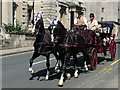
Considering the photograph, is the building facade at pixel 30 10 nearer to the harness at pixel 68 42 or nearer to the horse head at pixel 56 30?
the harness at pixel 68 42

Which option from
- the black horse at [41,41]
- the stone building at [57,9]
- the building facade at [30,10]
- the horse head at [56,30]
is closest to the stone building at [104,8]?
the stone building at [57,9]

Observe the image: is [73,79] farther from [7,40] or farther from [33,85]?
[7,40]

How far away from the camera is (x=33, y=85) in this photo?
709 centimetres

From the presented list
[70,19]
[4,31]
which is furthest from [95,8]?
[4,31]

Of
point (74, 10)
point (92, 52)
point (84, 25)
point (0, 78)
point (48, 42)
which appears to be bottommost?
point (0, 78)

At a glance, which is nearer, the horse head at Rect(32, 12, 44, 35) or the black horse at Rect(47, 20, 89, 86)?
the black horse at Rect(47, 20, 89, 86)

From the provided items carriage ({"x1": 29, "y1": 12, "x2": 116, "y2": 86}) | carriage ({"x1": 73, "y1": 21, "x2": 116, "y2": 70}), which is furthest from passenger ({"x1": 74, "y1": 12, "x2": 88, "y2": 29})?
carriage ({"x1": 29, "y1": 12, "x2": 116, "y2": 86})

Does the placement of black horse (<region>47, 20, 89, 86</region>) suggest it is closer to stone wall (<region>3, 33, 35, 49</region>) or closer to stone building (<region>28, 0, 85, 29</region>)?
stone wall (<region>3, 33, 35, 49</region>)

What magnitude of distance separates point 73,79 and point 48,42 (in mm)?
1820

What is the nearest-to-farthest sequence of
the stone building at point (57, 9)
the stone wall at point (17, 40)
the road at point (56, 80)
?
the road at point (56, 80) < the stone wall at point (17, 40) < the stone building at point (57, 9)

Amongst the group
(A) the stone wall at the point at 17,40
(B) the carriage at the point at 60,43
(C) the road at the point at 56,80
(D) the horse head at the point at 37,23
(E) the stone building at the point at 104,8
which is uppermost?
(E) the stone building at the point at 104,8

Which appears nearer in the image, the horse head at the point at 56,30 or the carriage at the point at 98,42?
the horse head at the point at 56,30

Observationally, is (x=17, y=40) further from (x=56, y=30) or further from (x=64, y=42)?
(x=56, y=30)

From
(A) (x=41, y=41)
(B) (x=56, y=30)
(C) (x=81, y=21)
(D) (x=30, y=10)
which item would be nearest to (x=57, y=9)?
(D) (x=30, y=10)
